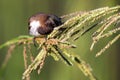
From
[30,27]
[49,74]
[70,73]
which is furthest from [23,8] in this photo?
[30,27]

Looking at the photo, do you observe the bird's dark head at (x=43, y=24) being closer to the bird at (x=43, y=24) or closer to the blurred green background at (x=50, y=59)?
the bird at (x=43, y=24)

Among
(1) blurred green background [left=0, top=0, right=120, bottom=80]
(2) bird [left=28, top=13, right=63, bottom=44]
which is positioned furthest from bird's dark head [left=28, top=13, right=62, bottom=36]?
(1) blurred green background [left=0, top=0, right=120, bottom=80]

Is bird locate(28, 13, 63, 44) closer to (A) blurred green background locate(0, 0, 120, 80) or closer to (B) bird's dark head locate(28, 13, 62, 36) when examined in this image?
(B) bird's dark head locate(28, 13, 62, 36)

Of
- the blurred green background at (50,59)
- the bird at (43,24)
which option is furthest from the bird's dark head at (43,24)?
the blurred green background at (50,59)

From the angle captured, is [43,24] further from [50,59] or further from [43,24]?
[50,59]

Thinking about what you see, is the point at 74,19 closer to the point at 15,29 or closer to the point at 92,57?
the point at 92,57
